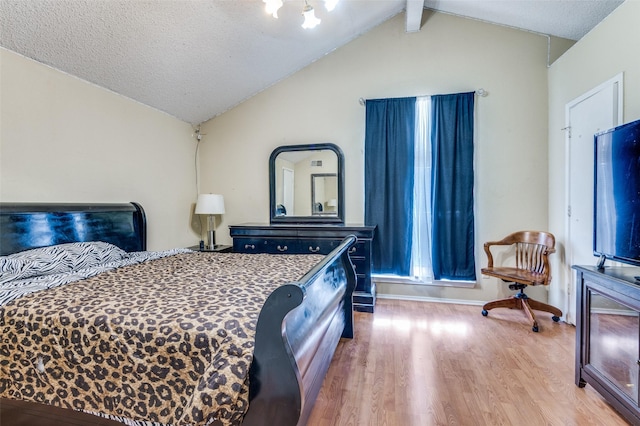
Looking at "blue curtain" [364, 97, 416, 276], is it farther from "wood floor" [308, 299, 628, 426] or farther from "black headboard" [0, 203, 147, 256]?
"black headboard" [0, 203, 147, 256]

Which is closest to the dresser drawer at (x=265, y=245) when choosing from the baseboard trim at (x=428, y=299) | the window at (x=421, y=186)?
the window at (x=421, y=186)

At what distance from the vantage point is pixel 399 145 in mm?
3555

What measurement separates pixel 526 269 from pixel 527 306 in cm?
44

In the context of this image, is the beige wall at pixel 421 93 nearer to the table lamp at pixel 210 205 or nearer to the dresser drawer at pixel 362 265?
the table lamp at pixel 210 205

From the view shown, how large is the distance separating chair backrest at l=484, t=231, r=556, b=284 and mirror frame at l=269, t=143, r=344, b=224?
1688 millimetres

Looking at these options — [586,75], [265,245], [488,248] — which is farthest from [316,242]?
[586,75]

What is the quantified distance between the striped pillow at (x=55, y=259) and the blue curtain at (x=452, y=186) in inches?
126

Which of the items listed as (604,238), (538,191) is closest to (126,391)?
(604,238)

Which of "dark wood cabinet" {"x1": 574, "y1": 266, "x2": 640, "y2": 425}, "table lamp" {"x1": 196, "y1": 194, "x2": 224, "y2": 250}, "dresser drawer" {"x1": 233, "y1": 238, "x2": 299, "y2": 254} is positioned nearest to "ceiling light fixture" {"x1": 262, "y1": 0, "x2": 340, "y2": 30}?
"dresser drawer" {"x1": 233, "y1": 238, "x2": 299, "y2": 254}

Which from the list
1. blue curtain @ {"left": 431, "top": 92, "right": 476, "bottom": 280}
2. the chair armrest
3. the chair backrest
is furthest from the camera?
blue curtain @ {"left": 431, "top": 92, "right": 476, "bottom": 280}

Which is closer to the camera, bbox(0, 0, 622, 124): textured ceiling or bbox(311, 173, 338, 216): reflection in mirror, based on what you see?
bbox(0, 0, 622, 124): textured ceiling

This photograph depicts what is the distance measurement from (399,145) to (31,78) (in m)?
3.36

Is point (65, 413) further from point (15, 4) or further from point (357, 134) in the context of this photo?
point (357, 134)

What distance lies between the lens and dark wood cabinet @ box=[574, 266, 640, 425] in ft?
4.95
